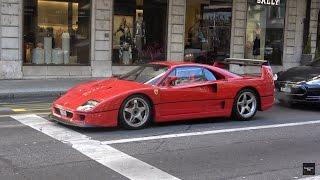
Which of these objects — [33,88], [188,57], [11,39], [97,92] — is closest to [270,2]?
[188,57]

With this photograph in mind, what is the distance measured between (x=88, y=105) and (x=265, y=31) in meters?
15.6

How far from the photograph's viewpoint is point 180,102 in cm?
A: 983

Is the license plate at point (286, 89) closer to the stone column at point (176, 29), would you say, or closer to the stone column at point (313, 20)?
the stone column at point (176, 29)

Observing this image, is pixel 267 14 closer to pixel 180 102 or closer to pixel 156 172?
pixel 180 102

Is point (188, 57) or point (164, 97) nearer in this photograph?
point (164, 97)

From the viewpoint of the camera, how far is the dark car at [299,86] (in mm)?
12422

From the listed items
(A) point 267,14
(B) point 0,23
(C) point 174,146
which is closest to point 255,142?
(C) point 174,146

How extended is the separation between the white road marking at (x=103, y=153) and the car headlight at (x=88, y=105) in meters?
0.40

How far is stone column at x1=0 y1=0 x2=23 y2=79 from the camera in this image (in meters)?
16.9

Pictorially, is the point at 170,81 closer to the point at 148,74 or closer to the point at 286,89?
the point at 148,74

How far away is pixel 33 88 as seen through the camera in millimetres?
15312

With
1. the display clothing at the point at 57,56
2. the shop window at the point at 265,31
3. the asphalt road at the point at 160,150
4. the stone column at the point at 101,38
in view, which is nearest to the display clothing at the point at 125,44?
the stone column at the point at 101,38

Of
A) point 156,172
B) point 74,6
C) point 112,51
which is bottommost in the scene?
point 156,172

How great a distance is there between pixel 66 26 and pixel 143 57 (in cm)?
321
